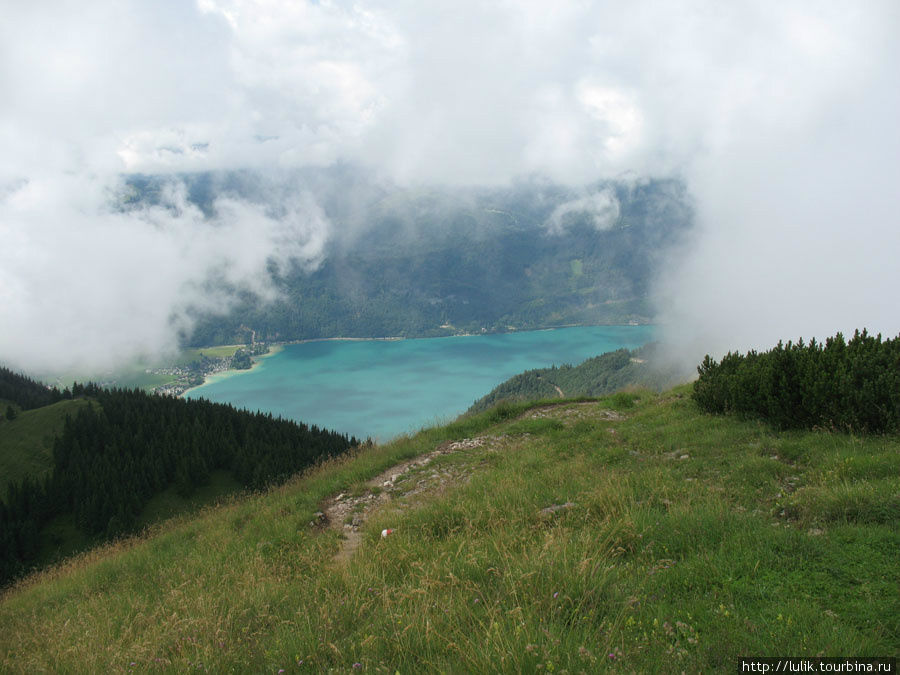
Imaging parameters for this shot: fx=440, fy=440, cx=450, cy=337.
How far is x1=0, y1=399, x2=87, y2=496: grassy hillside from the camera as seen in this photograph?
196 feet

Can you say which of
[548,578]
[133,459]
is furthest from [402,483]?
[133,459]

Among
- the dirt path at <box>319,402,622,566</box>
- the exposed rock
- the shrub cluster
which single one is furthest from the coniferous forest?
the shrub cluster

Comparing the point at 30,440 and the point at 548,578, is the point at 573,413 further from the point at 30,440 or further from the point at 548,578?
the point at 30,440

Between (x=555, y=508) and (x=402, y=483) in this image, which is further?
(x=402, y=483)

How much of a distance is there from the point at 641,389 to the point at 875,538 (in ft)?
45.0

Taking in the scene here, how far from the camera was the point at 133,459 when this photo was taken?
5853cm

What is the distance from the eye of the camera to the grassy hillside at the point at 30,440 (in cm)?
5978

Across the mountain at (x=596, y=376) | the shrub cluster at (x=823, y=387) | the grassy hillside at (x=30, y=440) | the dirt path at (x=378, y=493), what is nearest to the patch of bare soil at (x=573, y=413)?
the shrub cluster at (x=823, y=387)

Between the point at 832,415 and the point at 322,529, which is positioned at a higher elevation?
the point at 832,415

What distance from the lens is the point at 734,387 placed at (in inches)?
411

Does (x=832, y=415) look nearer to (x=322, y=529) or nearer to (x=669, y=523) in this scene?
(x=669, y=523)

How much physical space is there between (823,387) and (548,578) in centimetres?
780

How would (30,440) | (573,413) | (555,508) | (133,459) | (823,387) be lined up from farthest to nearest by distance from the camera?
1. (30,440)
2. (133,459)
3. (573,413)
4. (823,387)
5. (555,508)

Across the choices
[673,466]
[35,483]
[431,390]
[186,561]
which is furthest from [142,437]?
[431,390]
